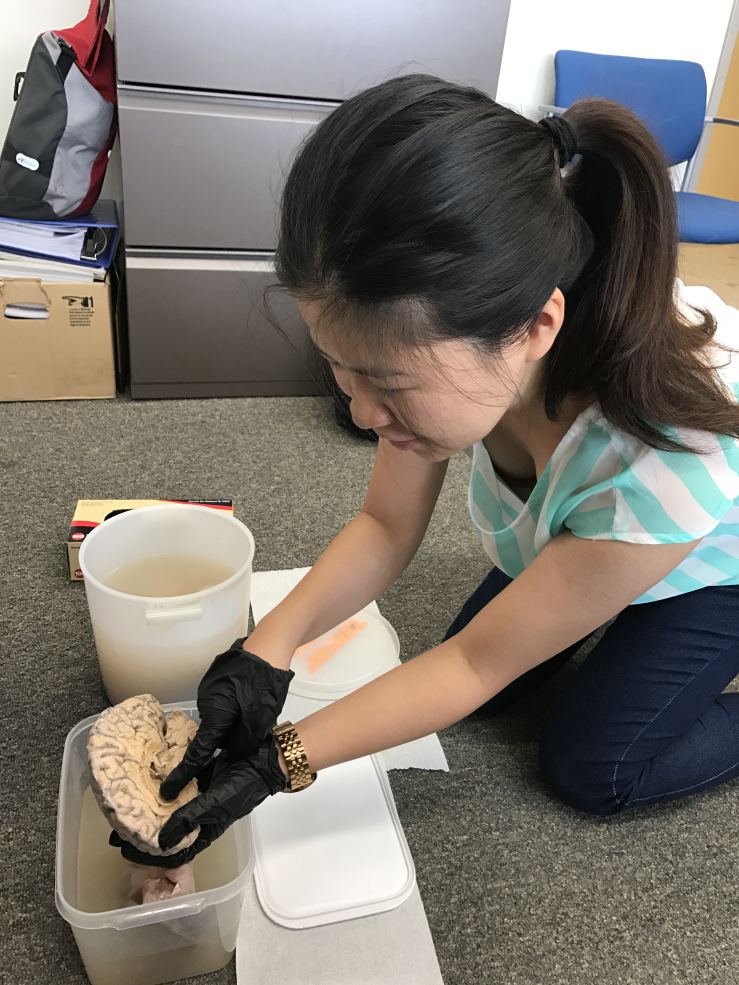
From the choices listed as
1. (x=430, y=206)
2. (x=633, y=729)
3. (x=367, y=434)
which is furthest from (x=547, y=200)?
(x=367, y=434)

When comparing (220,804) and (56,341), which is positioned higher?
(220,804)

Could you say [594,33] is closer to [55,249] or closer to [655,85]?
[655,85]

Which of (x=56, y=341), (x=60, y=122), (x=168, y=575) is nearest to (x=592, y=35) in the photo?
(x=60, y=122)

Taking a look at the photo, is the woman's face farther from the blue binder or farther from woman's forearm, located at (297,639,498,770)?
the blue binder

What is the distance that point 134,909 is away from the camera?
674 millimetres

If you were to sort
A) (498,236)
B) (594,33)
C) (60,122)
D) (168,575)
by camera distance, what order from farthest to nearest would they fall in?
1. (594,33)
2. (60,122)
3. (168,575)
4. (498,236)

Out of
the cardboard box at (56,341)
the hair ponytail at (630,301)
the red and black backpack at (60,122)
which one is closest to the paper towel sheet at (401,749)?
the hair ponytail at (630,301)

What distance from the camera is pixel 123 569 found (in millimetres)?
1071

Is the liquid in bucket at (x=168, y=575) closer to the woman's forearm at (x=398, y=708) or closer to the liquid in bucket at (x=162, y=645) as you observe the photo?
the liquid in bucket at (x=162, y=645)

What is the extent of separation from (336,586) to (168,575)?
10.5 inches

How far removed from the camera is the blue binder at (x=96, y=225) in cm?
177

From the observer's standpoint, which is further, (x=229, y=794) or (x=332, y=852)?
(x=332, y=852)

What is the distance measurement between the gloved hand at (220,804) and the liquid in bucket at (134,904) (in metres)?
0.05

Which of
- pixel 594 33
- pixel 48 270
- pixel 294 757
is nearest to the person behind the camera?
pixel 294 757
